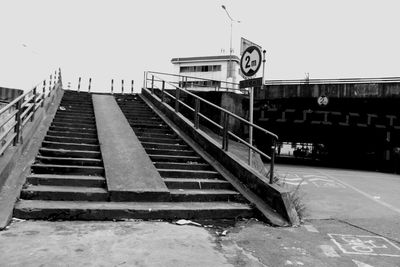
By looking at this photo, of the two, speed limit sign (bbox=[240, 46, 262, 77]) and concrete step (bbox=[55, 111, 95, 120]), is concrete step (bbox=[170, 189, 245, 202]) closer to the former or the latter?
speed limit sign (bbox=[240, 46, 262, 77])

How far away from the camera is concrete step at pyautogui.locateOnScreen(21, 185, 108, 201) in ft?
16.3

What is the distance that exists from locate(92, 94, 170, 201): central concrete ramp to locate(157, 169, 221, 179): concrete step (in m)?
0.30

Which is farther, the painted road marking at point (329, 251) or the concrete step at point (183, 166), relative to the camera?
the concrete step at point (183, 166)

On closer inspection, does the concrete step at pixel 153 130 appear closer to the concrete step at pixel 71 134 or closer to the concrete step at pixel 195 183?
the concrete step at pixel 71 134

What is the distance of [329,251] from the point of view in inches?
162

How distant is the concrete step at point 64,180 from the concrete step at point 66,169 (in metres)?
0.19

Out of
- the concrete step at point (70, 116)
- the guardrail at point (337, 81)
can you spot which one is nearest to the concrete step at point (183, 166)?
the concrete step at point (70, 116)

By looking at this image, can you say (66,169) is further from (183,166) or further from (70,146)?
(183,166)

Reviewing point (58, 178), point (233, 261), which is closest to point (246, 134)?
point (58, 178)

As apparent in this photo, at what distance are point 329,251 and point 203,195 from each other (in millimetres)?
2227

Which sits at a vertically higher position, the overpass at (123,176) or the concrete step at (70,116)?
the concrete step at (70,116)

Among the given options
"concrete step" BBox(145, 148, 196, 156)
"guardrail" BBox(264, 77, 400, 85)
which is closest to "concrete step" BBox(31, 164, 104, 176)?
"concrete step" BBox(145, 148, 196, 156)

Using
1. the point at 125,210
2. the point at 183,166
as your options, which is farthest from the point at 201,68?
the point at 125,210

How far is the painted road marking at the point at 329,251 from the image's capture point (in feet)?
13.0
